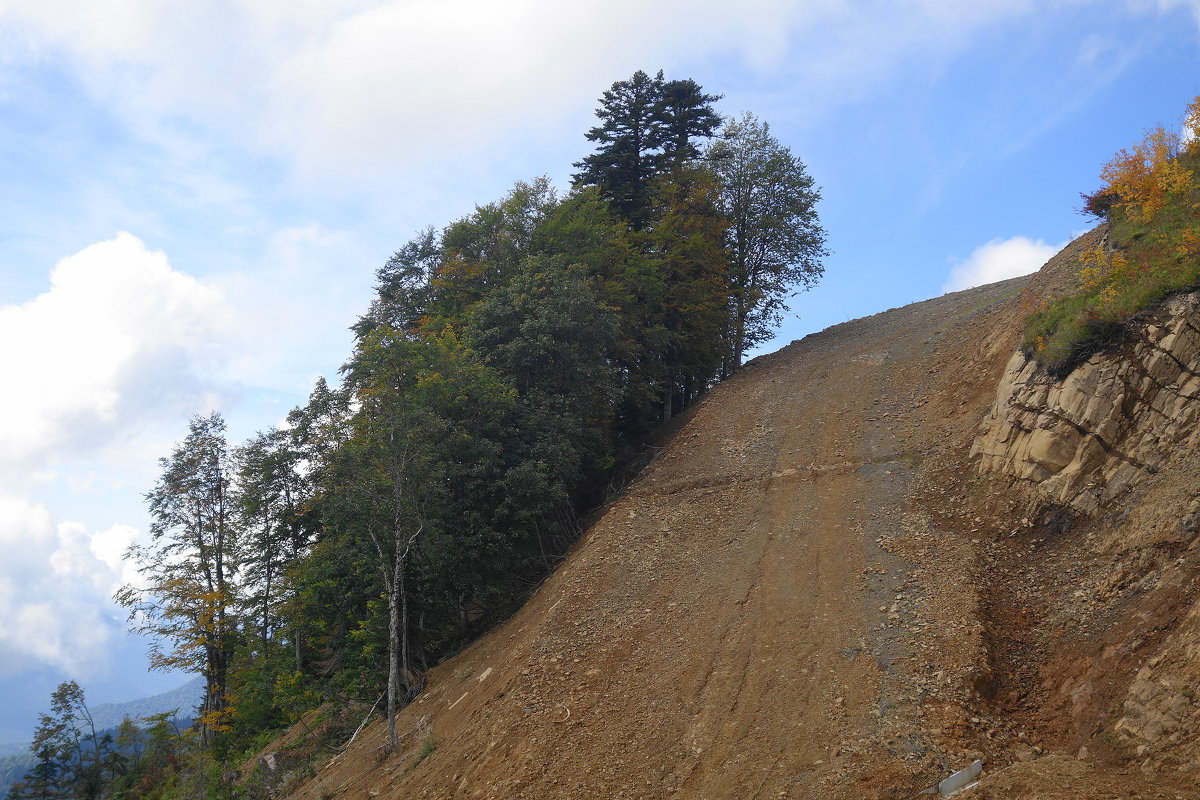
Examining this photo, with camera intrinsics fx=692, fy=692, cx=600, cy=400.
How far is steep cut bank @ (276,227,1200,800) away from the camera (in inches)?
329

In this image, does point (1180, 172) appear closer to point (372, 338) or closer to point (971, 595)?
point (971, 595)

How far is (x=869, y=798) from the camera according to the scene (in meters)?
7.99

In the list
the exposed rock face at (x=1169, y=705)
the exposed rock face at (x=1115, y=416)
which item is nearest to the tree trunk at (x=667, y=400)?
the exposed rock face at (x=1115, y=416)

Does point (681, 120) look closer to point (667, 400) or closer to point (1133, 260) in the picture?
point (667, 400)

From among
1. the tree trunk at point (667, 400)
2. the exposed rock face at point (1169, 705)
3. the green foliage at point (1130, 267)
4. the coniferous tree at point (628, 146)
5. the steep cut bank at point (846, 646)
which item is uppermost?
the coniferous tree at point (628, 146)

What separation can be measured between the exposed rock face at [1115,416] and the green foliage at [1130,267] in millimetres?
372

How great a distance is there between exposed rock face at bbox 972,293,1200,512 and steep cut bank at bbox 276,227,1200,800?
0.92 ft

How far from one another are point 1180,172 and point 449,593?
1844cm

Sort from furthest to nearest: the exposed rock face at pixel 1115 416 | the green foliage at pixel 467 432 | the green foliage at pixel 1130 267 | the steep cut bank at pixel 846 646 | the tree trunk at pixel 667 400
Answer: the tree trunk at pixel 667 400 < the green foliage at pixel 467 432 < the green foliage at pixel 1130 267 < the exposed rock face at pixel 1115 416 < the steep cut bank at pixel 846 646

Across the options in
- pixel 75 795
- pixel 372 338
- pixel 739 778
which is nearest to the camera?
pixel 739 778

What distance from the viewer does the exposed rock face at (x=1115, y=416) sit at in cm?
1080

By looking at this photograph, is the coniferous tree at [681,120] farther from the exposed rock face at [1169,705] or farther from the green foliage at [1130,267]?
the exposed rock face at [1169,705]

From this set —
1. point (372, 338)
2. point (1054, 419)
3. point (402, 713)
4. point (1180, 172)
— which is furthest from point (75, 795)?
point (1180, 172)

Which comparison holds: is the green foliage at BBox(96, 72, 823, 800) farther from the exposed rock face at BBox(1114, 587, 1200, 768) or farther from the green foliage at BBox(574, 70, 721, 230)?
the exposed rock face at BBox(1114, 587, 1200, 768)
